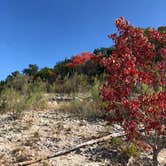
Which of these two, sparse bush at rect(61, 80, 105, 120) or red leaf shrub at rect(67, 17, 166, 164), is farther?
sparse bush at rect(61, 80, 105, 120)

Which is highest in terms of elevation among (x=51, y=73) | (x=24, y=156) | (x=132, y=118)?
(x=51, y=73)

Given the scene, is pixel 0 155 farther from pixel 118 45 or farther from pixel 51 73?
pixel 51 73

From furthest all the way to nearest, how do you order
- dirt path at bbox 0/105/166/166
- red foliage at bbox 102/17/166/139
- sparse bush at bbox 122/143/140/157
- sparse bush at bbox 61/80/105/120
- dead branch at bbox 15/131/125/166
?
sparse bush at bbox 61/80/105/120 < sparse bush at bbox 122/143/140/157 < dirt path at bbox 0/105/166/166 < dead branch at bbox 15/131/125/166 < red foliage at bbox 102/17/166/139

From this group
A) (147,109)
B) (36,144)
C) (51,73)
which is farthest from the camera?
(51,73)

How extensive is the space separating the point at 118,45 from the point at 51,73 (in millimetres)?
23875

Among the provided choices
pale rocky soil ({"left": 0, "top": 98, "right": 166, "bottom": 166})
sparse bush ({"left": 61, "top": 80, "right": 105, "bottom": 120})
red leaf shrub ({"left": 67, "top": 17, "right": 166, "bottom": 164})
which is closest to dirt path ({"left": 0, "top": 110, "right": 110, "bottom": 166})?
pale rocky soil ({"left": 0, "top": 98, "right": 166, "bottom": 166})

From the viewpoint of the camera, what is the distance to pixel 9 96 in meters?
14.0

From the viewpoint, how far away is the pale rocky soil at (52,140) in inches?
348

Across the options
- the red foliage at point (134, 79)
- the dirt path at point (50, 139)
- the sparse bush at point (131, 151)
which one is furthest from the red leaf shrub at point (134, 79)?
the dirt path at point (50, 139)

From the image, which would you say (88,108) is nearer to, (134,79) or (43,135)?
(43,135)

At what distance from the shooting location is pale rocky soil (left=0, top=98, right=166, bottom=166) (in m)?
8.85

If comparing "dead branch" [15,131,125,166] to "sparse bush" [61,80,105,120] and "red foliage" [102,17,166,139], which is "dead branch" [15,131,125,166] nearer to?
"sparse bush" [61,80,105,120]

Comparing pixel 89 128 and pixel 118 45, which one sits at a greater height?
pixel 118 45

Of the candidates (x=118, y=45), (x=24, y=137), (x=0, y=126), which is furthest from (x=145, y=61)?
(x=0, y=126)
